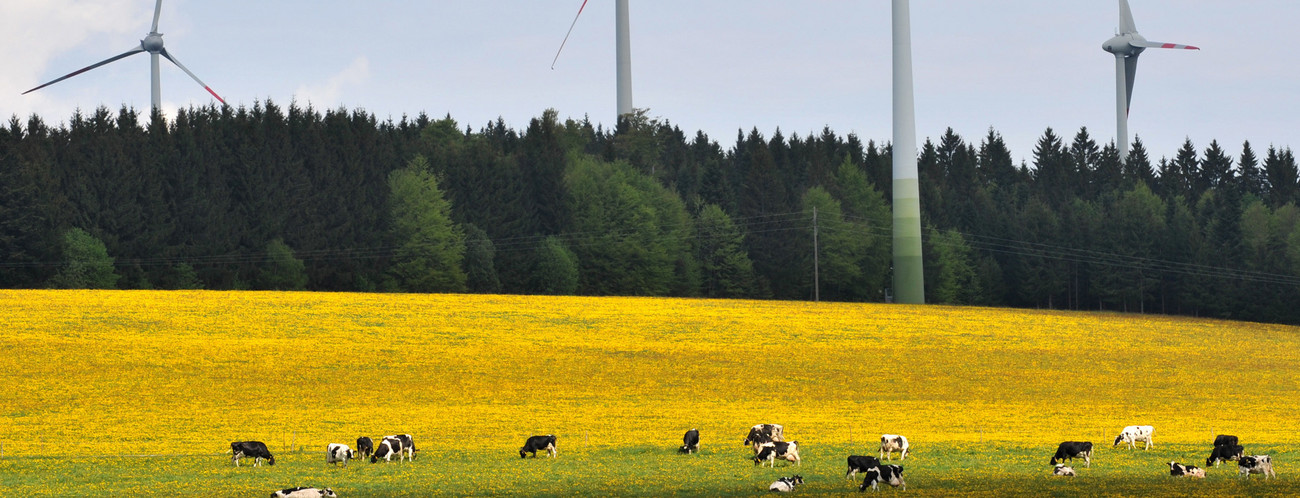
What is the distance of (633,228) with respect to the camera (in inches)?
5384

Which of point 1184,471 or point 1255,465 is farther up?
point 1255,465

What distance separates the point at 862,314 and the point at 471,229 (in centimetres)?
5223

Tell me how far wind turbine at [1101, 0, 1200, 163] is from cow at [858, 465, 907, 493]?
382ft

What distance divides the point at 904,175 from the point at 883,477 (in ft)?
274

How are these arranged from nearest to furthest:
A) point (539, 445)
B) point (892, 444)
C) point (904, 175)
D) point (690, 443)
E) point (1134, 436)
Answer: point (892, 444)
point (539, 445)
point (690, 443)
point (1134, 436)
point (904, 175)

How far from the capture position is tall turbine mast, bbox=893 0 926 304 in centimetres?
10600

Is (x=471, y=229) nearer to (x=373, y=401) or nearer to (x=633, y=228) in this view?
(x=633, y=228)

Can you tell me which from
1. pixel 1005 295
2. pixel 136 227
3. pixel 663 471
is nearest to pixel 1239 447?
pixel 663 471

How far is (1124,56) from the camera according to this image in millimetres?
139750

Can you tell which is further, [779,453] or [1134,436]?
[1134,436]

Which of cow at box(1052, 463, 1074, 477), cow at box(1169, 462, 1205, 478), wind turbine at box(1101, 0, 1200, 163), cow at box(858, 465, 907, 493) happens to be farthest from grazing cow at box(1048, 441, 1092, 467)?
wind turbine at box(1101, 0, 1200, 163)

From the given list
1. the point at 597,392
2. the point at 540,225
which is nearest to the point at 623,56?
the point at 540,225

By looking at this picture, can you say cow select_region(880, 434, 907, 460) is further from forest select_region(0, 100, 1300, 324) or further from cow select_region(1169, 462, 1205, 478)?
forest select_region(0, 100, 1300, 324)

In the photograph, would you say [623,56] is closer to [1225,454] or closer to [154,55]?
[154,55]
